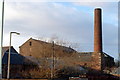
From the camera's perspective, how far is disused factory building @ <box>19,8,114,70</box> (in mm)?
61631

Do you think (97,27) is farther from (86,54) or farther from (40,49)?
(86,54)

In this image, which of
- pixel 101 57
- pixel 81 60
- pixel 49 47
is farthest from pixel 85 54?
pixel 49 47

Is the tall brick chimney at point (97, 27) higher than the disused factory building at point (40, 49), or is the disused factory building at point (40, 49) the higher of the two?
the tall brick chimney at point (97, 27)

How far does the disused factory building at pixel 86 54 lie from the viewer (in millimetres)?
61631

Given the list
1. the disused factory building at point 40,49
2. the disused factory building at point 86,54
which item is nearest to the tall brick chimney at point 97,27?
the disused factory building at point 86,54

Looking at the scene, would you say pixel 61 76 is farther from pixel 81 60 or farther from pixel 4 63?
pixel 81 60

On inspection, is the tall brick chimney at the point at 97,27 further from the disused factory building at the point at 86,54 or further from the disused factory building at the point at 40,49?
the disused factory building at the point at 40,49

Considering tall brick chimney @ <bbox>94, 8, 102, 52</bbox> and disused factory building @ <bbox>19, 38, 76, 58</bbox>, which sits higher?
tall brick chimney @ <bbox>94, 8, 102, 52</bbox>

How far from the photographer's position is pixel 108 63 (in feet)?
279

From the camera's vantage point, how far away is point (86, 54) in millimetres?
86438

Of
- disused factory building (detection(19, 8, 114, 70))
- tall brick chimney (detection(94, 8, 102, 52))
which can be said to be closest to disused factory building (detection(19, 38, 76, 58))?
disused factory building (detection(19, 8, 114, 70))

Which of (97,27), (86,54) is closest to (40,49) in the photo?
(97,27)

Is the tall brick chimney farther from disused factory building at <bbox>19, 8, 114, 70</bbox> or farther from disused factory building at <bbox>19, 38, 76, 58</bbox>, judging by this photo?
disused factory building at <bbox>19, 38, 76, 58</bbox>

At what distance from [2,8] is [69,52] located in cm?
4636
